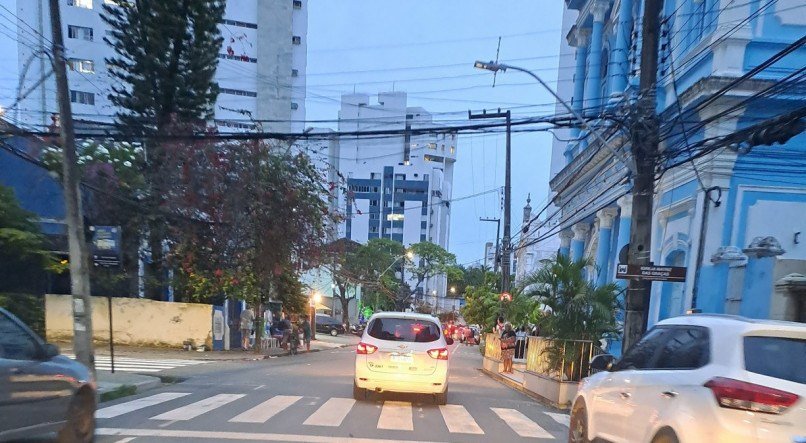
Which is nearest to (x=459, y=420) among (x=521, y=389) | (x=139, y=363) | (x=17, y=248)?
(x=521, y=389)

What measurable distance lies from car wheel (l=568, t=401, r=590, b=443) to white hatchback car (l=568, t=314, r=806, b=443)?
2.98 ft

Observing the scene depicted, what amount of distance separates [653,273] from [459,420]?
4229 mm

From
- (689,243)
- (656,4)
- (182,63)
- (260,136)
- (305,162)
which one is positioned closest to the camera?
(656,4)

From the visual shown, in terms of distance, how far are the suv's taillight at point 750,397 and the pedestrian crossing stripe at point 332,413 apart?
5197mm

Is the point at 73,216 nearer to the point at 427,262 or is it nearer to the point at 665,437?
the point at 665,437

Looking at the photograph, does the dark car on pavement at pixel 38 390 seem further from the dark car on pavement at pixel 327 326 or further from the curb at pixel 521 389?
the dark car on pavement at pixel 327 326

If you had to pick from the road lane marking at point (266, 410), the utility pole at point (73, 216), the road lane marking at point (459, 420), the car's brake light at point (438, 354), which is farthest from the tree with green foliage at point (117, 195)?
the road lane marking at point (459, 420)

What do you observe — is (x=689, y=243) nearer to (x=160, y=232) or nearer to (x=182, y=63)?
(x=160, y=232)

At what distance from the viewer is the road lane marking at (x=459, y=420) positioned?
959cm

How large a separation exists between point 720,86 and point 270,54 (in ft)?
185

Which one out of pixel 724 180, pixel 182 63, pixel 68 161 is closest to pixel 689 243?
pixel 724 180

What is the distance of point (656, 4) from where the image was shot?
11805 millimetres

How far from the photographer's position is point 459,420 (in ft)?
34.5

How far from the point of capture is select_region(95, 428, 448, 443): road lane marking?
814cm
